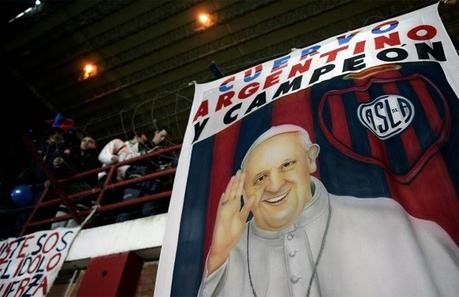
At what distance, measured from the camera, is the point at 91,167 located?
5145 millimetres

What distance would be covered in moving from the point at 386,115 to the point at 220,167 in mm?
1119

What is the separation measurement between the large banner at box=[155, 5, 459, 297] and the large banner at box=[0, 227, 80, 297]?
5.70 ft

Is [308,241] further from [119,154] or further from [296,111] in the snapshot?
[119,154]

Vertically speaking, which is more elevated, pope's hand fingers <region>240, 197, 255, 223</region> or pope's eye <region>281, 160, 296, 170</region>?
pope's eye <region>281, 160, 296, 170</region>

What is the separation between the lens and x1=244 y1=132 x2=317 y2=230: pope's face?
199 cm

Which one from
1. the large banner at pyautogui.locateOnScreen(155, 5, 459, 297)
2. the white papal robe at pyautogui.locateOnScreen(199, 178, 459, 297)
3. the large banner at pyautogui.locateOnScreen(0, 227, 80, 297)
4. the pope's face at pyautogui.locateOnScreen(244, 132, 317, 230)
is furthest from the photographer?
the large banner at pyautogui.locateOnScreen(0, 227, 80, 297)

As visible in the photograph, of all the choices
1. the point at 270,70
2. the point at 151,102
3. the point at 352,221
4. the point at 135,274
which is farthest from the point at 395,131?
the point at 151,102

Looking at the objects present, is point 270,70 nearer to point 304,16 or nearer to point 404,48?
point 404,48

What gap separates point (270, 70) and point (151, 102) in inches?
170

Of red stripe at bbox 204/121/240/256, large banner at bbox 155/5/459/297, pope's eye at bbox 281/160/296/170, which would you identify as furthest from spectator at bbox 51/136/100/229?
pope's eye at bbox 281/160/296/170

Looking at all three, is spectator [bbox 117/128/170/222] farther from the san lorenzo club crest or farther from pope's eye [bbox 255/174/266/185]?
the san lorenzo club crest

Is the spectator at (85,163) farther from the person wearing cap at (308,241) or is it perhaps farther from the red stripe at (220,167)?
the person wearing cap at (308,241)

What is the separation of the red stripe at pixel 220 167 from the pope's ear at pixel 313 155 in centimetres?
57

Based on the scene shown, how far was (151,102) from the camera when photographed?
23.1 feet
